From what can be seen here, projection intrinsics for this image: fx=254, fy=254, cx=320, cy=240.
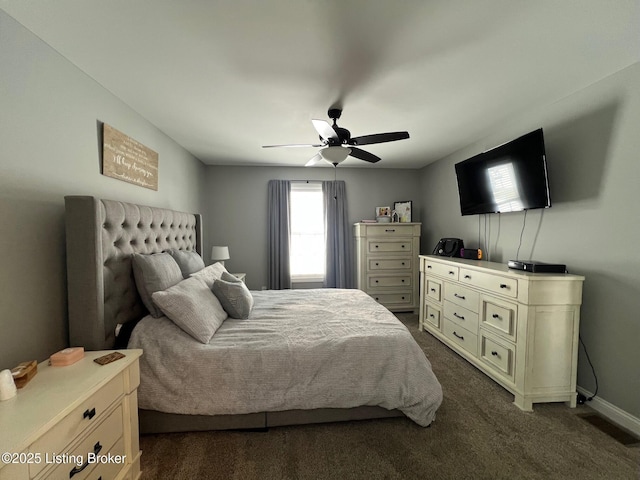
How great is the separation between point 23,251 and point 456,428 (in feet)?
9.13

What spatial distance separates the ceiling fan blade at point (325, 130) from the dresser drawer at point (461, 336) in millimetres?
2304

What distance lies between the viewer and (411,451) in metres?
1.54

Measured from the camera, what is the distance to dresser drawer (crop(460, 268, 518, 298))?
206 cm

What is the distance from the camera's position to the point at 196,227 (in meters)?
3.25

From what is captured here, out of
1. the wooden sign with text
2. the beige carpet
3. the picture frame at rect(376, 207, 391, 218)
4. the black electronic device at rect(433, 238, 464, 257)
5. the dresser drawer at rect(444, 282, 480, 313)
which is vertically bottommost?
the beige carpet

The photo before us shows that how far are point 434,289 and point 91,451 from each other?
324 centimetres

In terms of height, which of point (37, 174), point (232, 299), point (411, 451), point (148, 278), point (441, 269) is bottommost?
point (411, 451)

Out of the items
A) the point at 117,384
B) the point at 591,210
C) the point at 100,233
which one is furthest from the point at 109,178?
the point at 591,210

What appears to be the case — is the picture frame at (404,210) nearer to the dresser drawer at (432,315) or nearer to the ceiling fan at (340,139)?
the dresser drawer at (432,315)

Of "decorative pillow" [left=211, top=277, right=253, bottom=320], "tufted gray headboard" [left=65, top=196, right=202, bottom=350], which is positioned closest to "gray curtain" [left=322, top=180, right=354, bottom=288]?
"decorative pillow" [left=211, top=277, right=253, bottom=320]

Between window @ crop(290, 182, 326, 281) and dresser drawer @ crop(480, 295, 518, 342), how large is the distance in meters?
2.58

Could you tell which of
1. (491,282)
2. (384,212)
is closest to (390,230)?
(384,212)

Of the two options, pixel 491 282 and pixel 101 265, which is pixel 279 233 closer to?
pixel 101 265

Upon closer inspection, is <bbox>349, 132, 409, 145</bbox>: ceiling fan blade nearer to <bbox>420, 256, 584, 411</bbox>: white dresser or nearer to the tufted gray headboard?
<bbox>420, 256, 584, 411</bbox>: white dresser
